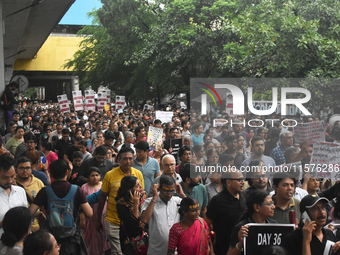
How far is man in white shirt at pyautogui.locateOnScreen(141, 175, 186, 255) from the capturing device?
6.30 meters

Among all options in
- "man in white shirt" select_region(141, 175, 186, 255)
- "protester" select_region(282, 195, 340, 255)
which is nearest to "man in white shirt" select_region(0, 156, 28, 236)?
"man in white shirt" select_region(141, 175, 186, 255)

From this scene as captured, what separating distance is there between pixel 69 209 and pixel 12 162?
34.0 inches

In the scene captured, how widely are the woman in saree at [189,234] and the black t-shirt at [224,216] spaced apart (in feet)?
1.89

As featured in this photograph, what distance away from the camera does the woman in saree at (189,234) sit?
5.73 meters

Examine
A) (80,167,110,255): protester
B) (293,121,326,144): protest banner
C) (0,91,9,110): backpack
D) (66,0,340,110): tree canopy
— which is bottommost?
(80,167,110,255): protester

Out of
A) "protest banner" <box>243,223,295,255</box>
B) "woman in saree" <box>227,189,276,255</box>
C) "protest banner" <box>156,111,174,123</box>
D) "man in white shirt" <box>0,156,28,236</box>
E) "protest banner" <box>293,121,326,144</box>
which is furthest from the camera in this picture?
"protest banner" <box>156,111,174,123</box>

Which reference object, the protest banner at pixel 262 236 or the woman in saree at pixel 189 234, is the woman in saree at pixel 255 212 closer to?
the protest banner at pixel 262 236

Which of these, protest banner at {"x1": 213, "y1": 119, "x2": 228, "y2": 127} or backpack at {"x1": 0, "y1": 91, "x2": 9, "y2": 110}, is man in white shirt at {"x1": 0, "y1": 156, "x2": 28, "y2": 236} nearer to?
protest banner at {"x1": 213, "y1": 119, "x2": 228, "y2": 127}

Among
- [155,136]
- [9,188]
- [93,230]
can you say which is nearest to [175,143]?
[155,136]

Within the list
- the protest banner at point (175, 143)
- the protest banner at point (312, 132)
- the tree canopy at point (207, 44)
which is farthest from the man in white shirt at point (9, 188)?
the tree canopy at point (207, 44)

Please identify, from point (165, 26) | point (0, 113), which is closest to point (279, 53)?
point (0, 113)

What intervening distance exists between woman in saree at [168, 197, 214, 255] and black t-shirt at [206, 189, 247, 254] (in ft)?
1.89

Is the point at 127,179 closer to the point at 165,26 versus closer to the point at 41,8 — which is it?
the point at 41,8

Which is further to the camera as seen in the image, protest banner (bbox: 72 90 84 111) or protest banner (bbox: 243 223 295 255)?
protest banner (bbox: 72 90 84 111)
